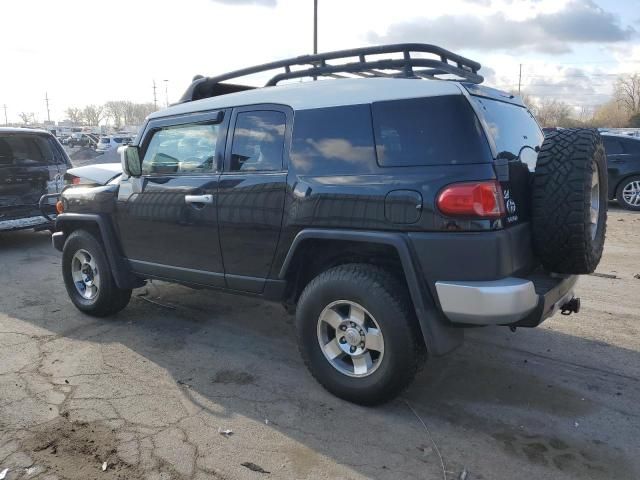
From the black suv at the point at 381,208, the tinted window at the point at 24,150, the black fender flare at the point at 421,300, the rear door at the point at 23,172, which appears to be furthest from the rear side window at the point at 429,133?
the tinted window at the point at 24,150

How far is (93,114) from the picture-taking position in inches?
5118

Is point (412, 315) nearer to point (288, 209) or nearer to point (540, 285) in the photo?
point (540, 285)

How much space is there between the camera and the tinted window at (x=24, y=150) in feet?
27.6

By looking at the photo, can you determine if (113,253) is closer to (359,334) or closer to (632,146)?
(359,334)

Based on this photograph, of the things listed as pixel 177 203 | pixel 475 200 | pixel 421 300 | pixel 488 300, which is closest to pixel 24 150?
pixel 177 203

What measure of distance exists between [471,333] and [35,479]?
3305mm

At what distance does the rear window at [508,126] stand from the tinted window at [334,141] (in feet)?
2.21

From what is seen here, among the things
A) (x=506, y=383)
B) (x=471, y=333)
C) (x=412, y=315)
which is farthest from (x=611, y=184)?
(x=412, y=315)

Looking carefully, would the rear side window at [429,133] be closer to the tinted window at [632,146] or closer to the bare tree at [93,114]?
the tinted window at [632,146]

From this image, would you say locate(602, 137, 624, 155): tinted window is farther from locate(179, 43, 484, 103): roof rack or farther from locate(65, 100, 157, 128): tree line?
locate(65, 100, 157, 128): tree line

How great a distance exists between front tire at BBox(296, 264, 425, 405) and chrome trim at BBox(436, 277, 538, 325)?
300mm

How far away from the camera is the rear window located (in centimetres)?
316

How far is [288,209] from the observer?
3551 mm

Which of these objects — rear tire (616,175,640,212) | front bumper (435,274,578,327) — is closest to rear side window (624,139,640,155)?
rear tire (616,175,640,212)
